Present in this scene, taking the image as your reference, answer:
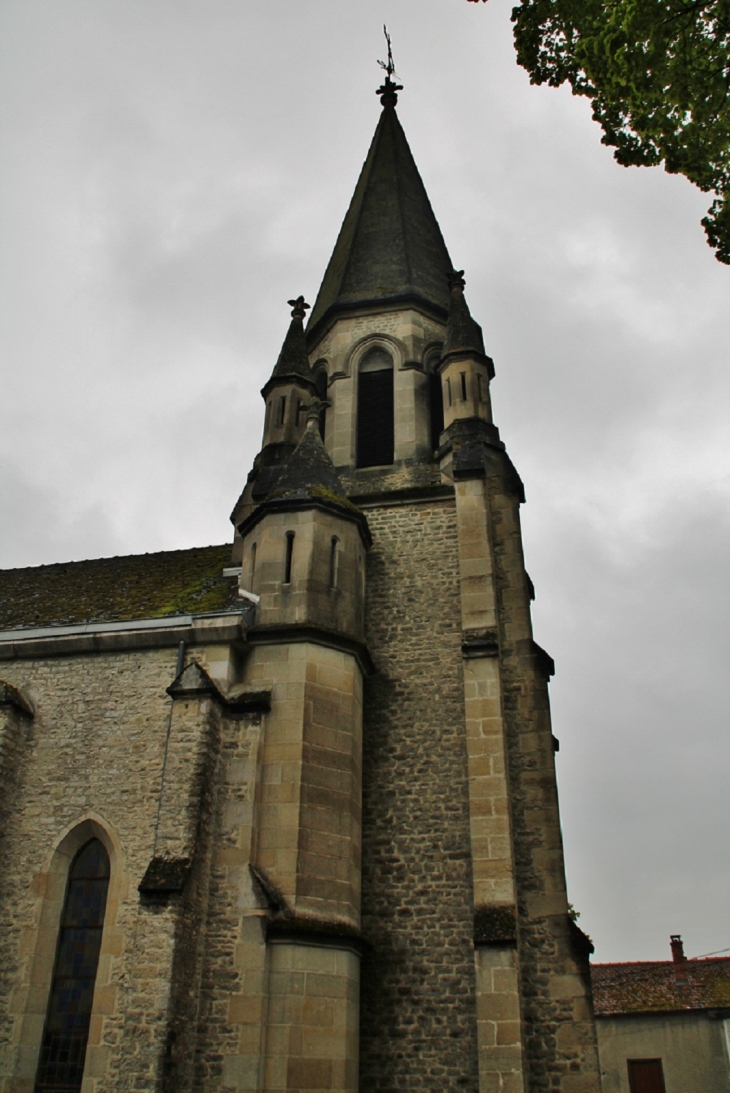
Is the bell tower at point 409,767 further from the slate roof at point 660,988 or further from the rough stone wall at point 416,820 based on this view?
the slate roof at point 660,988

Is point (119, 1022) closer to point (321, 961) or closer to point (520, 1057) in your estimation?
point (321, 961)

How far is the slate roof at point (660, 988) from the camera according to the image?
24.9 meters

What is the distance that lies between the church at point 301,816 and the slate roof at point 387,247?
217 inches

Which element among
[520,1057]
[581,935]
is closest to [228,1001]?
[520,1057]

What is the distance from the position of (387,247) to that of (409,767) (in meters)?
13.9

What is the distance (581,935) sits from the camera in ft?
40.1

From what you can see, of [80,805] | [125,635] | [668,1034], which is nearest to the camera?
[80,805]

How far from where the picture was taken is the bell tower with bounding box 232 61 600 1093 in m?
11.1

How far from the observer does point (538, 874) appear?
41.8 ft

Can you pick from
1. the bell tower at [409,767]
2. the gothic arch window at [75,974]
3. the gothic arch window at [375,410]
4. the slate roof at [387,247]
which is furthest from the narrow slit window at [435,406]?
the gothic arch window at [75,974]

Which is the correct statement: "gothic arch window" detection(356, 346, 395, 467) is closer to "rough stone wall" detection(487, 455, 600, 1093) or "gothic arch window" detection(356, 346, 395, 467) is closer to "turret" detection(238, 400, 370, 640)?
"turret" detection(238, 400, 370, 640)

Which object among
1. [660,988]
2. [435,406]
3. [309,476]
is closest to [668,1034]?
[660,988]

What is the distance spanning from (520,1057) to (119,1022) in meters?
4.80

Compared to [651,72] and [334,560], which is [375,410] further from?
[651,72]
